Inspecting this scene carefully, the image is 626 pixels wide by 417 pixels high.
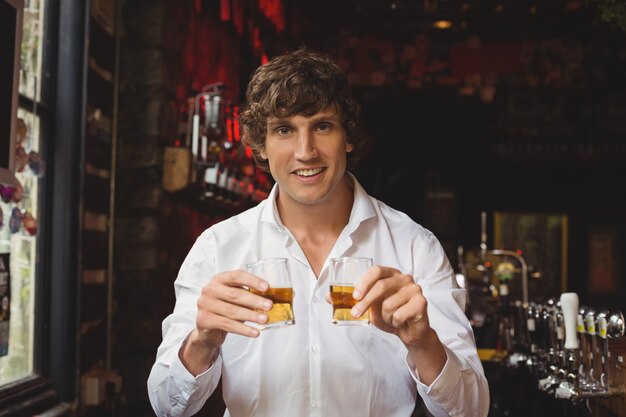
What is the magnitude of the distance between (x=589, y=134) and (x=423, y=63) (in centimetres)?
204

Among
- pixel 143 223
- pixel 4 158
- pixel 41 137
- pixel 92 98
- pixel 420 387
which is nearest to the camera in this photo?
pixel 420 387

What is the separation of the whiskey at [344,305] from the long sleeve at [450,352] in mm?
209

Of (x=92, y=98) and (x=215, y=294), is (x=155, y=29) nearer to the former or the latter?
(x=92, y=98)

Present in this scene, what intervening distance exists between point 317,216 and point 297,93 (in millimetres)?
335

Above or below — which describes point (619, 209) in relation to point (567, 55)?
below

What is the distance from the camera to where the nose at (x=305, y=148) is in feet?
5.87

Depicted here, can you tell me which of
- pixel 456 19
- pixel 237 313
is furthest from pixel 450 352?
pixel 456 19

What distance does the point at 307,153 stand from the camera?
179 cm

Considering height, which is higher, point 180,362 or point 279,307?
point 279,307

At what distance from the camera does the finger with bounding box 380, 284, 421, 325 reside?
1508 millimetres

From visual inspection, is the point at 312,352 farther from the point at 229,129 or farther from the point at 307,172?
the point at 229,129

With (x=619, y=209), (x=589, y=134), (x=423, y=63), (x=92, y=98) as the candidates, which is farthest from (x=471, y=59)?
(x=92, y=98)

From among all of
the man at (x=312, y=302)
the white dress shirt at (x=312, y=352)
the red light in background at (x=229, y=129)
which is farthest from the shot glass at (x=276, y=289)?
the red light in background at (x=229, y=129)

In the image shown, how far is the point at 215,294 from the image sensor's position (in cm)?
154
